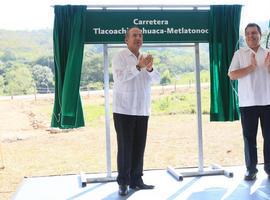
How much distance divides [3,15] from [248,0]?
2767mm

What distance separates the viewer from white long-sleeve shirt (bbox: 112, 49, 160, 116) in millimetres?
3404

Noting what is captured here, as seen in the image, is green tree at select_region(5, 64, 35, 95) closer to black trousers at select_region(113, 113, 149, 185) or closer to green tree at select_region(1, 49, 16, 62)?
green tree at select_region(1, 49, 16, 62)

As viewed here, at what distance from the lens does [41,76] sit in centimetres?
429

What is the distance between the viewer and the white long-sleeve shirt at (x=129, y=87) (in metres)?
3.40

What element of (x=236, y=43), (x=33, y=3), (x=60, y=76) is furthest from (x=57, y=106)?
(x=236, y=43)

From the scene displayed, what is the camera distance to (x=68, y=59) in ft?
12.7

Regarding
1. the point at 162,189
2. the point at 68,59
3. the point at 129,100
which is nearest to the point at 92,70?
the point at 68,59

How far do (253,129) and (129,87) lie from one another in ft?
4.12

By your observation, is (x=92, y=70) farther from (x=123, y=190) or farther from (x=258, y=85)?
(x=258, y=85)

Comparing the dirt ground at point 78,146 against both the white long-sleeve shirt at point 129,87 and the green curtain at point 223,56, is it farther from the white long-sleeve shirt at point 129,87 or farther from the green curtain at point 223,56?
the white long-sleeve shirt at point 129,87

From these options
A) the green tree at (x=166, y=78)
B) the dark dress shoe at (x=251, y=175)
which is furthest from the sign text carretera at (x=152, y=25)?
the dark dress shoe at (x=251, y=175)

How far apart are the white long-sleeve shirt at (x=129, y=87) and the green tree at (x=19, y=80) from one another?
131 centimetres

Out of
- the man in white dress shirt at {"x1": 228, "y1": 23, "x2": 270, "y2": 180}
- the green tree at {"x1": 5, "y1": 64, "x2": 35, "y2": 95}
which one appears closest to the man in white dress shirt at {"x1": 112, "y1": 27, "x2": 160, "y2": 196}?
the man in white dress shirt at {"x1": 228, "y1": 23, "x2": 270, "y2": 180}

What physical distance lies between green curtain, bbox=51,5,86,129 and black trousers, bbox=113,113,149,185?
631mm
